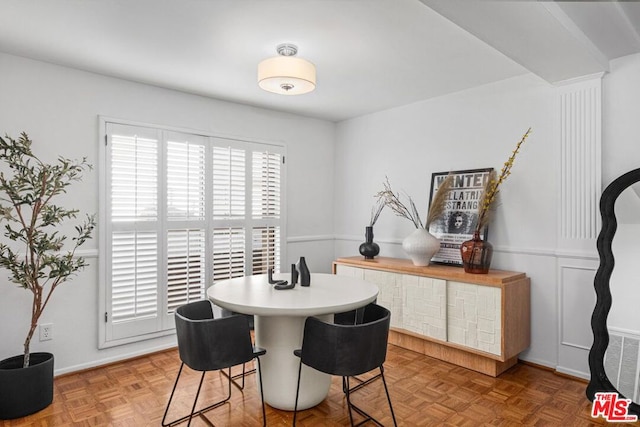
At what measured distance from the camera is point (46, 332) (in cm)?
299

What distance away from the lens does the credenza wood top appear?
3004 mm

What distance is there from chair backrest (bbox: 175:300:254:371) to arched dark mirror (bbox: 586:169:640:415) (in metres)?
2.37

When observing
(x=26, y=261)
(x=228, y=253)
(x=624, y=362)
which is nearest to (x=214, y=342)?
(x=26, y=261)

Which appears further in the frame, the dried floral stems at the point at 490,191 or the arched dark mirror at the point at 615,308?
the dried floral stems at the point at 490,191

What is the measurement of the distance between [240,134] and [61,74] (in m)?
1.67

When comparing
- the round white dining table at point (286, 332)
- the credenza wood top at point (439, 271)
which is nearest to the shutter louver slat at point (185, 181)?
the round white dining table at point (286, 332)

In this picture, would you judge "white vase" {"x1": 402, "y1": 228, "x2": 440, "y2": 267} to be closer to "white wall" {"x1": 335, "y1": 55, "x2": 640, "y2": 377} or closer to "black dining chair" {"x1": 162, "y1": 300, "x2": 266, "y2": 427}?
"white wall" {"x1": 335, "y1": 55, "x2": 640, "y2": 377}

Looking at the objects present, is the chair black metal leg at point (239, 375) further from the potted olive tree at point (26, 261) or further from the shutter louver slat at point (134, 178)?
the shutter louver slat at point (134, 178)

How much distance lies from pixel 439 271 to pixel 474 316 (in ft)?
1.52

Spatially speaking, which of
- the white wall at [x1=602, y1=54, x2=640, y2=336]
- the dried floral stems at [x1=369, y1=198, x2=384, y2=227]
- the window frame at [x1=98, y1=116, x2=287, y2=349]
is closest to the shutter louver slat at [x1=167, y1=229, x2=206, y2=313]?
the window frame at [x1=98, y1=116, x2=287, y2=349]

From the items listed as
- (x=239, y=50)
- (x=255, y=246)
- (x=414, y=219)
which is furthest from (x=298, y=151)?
(x=239, y=50)

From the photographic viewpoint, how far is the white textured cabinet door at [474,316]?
296 cm

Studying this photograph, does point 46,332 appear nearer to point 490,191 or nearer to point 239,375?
point 239,375

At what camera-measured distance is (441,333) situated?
3.28 meters
